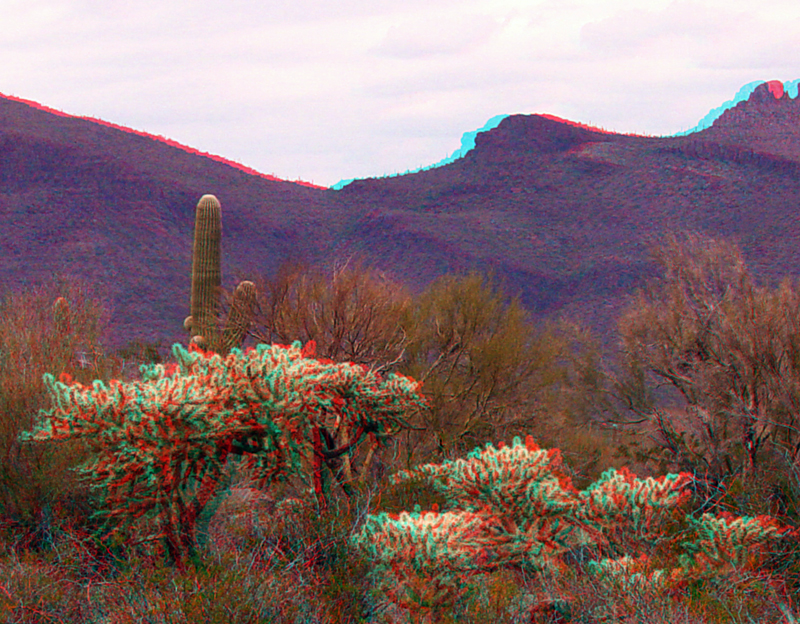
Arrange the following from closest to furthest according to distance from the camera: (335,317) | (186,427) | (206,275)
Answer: (186,427) → (335,317) → (206,275)

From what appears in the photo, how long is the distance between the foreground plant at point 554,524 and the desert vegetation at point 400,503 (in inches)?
1.3

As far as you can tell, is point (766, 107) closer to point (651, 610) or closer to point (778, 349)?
point (778, 349)

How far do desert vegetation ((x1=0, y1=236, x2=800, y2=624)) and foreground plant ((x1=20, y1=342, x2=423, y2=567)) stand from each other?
136mm

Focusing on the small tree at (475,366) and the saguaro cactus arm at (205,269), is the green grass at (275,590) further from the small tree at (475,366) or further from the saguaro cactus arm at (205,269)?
the saguaro cactus arm at (205,269)

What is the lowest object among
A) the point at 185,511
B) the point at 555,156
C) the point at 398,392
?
the point at 185,511

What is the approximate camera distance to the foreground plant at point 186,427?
5.35m

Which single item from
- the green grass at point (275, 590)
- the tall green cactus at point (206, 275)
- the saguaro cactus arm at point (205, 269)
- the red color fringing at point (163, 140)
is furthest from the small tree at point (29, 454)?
the red color fringing at point (163, 140)

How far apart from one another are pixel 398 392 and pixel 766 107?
54333 millimetres

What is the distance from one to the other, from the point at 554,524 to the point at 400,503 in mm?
2194

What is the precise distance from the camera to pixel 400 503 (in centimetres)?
904

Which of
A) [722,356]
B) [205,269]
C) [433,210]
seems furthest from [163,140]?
[722,356]

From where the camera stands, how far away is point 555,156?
177ft

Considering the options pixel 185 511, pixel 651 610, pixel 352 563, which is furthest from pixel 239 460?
pixel 651 610

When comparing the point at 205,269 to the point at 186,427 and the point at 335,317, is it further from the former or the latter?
the point at 186,427
